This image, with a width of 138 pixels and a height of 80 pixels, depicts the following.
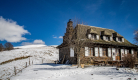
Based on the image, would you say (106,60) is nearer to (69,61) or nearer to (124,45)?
(124,45)

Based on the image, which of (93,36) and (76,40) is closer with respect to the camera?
(76,40)

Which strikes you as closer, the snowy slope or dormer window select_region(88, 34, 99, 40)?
the snowy slope

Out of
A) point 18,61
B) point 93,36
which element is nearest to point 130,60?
point 93,36

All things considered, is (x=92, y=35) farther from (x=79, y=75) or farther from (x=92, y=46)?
(x=79, y=75)

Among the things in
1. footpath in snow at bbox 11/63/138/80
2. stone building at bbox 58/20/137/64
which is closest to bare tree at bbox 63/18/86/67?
stone building at bbox 58/20/137/64

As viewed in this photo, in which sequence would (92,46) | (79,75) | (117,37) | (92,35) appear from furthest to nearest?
(117,37)
(92,35)
(92,46)
(79,75)

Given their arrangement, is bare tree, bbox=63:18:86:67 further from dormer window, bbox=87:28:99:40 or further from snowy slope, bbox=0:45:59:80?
snowy slope, bbox=0:45:59:80

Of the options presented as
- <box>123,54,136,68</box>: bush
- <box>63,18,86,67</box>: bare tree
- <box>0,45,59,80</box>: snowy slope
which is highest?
<box>63,18,86,67</box>: bare tree

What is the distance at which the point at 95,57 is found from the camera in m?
16.1

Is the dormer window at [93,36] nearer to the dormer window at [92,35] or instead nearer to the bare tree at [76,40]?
the dormer window at [92,35]

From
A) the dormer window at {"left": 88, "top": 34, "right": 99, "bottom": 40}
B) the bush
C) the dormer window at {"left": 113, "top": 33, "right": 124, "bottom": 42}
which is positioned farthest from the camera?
the dormer window at {"left": 113, "top": 33, "right": 124, "bottom": 42}

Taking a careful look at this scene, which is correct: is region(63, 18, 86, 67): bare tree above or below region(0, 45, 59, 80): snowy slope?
above

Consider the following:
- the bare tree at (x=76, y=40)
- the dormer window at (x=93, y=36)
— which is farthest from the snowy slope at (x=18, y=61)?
the dormer window at (x=93, y=36)

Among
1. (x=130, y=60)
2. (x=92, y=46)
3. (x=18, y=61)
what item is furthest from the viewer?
(x=18, y=61)
